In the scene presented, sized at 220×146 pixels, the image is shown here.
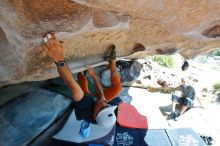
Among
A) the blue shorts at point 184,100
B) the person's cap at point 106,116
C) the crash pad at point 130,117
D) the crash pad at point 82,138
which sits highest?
the person's cap at point 106,116

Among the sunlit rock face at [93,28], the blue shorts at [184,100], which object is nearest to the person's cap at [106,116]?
the sunlit rock face at [93,28]

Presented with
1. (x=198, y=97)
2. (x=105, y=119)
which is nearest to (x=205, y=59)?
(x=198, y=97)

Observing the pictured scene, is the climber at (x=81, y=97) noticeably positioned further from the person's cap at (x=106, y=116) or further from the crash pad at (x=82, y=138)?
the crash pad at (x=82, y=138)

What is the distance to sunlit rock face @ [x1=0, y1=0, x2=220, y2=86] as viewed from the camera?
2480mm

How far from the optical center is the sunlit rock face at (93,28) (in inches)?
97.7

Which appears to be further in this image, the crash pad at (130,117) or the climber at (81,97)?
the crash pad at (130,117)

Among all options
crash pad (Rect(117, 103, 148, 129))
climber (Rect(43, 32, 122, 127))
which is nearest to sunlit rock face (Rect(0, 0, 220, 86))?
climber (Rect(43, 32, 122, 127))

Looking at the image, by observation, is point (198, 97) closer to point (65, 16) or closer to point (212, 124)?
point (212, 124)

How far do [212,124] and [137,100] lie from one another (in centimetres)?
193

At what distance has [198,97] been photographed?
901cm

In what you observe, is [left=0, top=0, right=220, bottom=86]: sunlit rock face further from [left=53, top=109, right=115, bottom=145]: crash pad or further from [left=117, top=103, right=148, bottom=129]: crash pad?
[left=117, top=103, right=148, bottom=129]: crash pad

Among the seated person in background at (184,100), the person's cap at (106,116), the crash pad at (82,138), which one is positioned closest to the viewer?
the person's cap at (106,116)

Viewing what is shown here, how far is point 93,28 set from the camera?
298cm

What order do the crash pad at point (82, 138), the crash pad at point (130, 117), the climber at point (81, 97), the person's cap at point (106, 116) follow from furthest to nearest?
1. the crash pad at point (130, 117)
2. the crash pad at point (82, 138)
3. the person's cap at point (106, 116)
4. the climber at point (81, 97)
